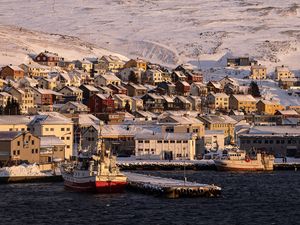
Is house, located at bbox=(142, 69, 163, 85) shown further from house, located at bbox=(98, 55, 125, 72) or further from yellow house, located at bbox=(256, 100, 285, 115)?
yellow house, located at bbox=(256, 100, 285, 115)

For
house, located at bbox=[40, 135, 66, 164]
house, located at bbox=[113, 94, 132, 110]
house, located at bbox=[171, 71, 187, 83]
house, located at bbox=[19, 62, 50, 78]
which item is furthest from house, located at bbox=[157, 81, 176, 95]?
house, located at bbox=[40, 135, 66, 164]

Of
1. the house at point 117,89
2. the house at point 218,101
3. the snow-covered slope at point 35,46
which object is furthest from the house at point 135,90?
the snow-covered slope at point 35,46

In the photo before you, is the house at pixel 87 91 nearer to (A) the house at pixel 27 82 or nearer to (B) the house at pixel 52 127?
(A) the house at pixel 27 82

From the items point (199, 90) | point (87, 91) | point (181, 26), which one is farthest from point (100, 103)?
point (181, 26)

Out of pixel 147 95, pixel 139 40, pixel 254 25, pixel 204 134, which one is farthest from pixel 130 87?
pixel 254 25

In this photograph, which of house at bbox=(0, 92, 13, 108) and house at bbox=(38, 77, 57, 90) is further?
house at bbox=(38, 77, 57, 90)

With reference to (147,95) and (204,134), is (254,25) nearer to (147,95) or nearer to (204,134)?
(147,95)

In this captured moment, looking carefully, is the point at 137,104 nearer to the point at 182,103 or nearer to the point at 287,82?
the point at 182,103
